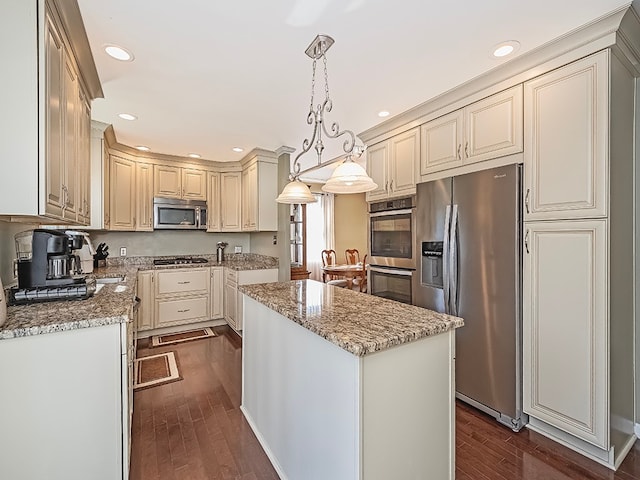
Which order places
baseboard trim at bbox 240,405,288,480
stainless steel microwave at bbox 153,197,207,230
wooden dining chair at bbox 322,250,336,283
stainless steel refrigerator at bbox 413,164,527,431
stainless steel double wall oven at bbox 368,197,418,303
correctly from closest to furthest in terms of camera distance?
baseboard trim at bbox 240,405,288,480 → stainless steel refrigerator at bbox 413,164,527,431 → stainless steel double wall oven at bbox 368,197,418,303 → stainless steel microwave at bbox 153,197,207,230 → wooden dining chair at bbox 322,250,336,283

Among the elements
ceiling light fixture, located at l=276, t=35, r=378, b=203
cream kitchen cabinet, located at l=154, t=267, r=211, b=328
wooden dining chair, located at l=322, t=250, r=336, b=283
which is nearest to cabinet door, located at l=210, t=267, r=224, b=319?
cream kitchen cabinet, located at l=154, t=267, r=211, b=328

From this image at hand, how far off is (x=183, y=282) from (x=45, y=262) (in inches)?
96.0

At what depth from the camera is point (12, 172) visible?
1.29m

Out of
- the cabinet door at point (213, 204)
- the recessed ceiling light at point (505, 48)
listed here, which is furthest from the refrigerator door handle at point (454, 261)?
the cabinet door at point (213, 204)

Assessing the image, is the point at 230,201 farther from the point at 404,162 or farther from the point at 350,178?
the point at 350,178

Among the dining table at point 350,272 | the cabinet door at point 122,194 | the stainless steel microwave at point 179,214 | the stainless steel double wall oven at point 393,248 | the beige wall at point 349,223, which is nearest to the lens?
the stainless steel double wall oven at point 393,248

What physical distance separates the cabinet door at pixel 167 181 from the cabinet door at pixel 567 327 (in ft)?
14.1

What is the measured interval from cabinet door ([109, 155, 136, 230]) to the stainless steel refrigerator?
12.4ft

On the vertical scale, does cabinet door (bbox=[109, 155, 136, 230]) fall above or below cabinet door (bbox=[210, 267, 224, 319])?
above

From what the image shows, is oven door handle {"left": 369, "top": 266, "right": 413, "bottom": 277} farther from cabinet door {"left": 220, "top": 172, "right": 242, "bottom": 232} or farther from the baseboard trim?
cabinet door {"left": 220, "top": 172, "right": 242, "bottom": 232}

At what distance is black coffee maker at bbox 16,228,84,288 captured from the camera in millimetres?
1790

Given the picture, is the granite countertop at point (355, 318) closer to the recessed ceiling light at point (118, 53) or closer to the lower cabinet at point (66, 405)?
the lower cabinet at point (66, 405)

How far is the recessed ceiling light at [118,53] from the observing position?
192cm

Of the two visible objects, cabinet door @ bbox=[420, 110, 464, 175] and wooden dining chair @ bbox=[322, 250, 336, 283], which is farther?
wooden dining chair @ bbox=[322, 250, 336, 283]
